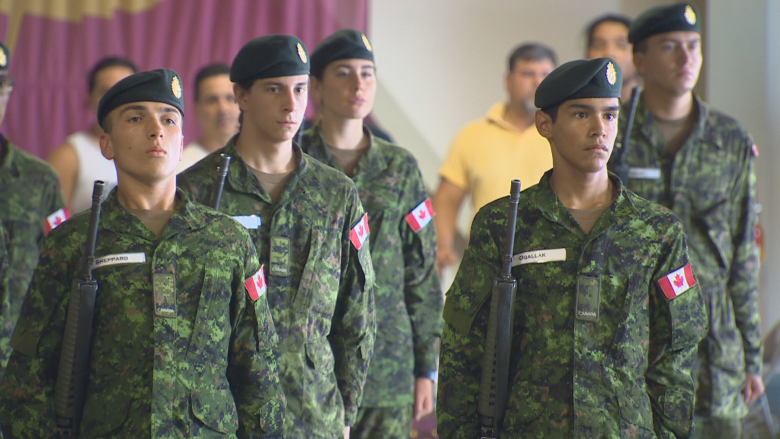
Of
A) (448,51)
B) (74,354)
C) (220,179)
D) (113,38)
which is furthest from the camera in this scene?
(448,51)

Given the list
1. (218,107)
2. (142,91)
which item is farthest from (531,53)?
(142,91)

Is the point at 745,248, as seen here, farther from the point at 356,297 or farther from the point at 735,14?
the point at 735,14

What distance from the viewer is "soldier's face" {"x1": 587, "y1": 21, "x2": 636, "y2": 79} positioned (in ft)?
12.5

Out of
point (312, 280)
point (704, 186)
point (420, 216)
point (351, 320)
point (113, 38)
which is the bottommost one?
point (351, 320)

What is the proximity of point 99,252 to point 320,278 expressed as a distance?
23.7 inches

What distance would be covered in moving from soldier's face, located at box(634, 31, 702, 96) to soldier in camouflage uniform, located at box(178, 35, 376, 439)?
1.10 meters

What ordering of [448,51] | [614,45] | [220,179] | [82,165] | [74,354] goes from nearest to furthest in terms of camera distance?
[74,354]
[220,179]
[82,165]
[614,45]
[448,51]

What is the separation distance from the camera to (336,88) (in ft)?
9.32

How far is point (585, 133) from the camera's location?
6.68 ft

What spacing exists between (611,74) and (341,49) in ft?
3.40

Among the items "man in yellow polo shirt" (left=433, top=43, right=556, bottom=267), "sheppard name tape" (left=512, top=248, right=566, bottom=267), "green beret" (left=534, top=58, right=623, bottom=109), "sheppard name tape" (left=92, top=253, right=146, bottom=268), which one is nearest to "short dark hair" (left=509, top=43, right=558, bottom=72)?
"man in yellow polo shirt" (left=433, top=43, right=556, bottom=267)

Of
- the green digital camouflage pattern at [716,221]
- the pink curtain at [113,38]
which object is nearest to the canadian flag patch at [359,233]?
the green digital camouflage pattern at [716,221]

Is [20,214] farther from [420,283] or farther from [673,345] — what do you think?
[673,345]

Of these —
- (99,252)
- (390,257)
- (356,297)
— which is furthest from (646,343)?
(99,252)
